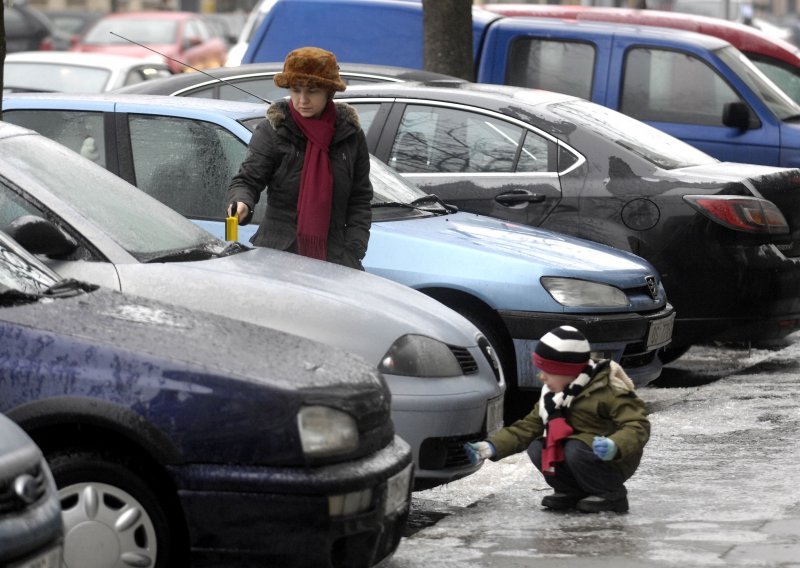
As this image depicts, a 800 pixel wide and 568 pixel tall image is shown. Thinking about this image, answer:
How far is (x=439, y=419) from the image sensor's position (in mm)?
6188

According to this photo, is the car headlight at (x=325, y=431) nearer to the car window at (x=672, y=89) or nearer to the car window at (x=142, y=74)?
the car window at (x=672, y=89)

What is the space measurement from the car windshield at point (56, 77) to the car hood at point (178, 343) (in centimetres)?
1260

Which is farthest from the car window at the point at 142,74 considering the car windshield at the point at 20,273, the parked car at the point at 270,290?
the car windshield at the point at 20,273

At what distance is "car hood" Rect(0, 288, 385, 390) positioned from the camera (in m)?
4.82

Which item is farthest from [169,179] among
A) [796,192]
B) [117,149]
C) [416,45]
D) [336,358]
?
[416,45]

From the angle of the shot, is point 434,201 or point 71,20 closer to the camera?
point 434,201

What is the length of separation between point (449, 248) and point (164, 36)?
25871 mm

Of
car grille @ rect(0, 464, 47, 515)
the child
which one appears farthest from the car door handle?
car grille @ rect(0, 464, 47, 515)

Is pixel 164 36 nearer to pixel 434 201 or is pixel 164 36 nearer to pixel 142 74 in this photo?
pixel 142 74

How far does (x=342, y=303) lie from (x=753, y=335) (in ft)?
13.5

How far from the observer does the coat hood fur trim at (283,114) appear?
7.33 meters

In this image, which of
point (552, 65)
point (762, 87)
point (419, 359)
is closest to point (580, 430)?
point (419, 359)

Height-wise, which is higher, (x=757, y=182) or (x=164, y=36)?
(x=757, y=182)

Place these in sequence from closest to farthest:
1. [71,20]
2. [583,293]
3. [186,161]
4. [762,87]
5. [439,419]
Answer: [439,419] → [583,293] → [186,161] → [762,87] → [71,20]
